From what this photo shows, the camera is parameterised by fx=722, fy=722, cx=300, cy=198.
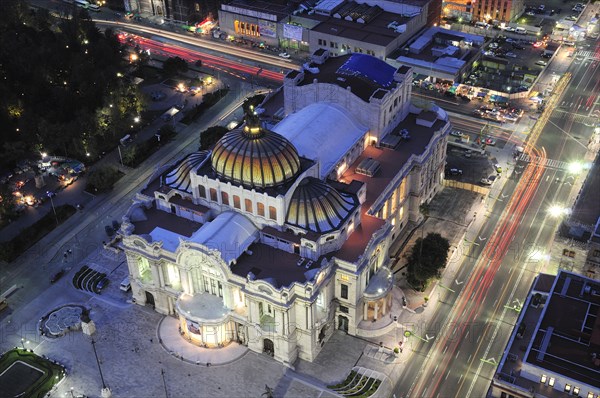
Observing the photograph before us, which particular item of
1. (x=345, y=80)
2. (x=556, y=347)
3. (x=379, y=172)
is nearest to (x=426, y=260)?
(x=379, y=172)

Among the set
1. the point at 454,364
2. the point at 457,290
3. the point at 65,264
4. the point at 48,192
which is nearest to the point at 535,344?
the point at 454,364

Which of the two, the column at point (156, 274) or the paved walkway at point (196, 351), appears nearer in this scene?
the paved walkway at point (196, 351)

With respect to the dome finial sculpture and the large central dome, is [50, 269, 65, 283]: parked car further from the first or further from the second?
the dome finial sculpture

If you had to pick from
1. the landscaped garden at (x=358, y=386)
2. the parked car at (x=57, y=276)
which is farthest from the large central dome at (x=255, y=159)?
the parked car at (x=57, y=276)

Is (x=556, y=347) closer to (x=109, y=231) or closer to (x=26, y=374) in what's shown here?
(x=26, y=374)

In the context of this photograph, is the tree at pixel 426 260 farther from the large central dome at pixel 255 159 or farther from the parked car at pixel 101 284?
the parked car at pixel 101 284

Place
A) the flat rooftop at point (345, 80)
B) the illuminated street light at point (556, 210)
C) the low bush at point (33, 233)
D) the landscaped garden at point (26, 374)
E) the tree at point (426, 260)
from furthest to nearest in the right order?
the illuminated street light at point (556, 210), the flat rooftop at point (345, 80), the low bush at point (33, 233), the tree at point (426, 260), the landscaped garden at point (26, 374)

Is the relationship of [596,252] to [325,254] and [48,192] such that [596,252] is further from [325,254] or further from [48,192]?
[48,192]
